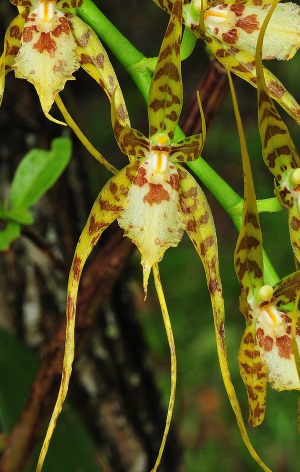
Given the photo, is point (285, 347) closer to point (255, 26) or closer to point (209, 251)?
point (209, 251)

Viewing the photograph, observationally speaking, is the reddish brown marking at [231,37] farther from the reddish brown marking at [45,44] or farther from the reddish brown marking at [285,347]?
the reddish brown marking at [285,347]

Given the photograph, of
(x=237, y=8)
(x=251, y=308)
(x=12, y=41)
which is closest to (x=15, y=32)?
(x=12, y=41)

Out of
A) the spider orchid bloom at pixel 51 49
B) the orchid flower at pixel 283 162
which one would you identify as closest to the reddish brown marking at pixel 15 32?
the spider orchid bloom at pixel 51 49

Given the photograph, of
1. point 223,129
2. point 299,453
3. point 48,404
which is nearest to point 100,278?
point 48,404

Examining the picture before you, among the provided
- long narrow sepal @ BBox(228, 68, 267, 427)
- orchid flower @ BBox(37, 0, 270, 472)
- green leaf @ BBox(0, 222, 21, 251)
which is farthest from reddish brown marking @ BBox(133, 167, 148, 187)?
green leaf @ BBox(0, 222, 21, 251)

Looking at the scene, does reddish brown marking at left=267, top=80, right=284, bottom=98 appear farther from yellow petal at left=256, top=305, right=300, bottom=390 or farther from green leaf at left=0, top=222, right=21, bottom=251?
green leaf at left=0, top=222, right=21, bottom=251

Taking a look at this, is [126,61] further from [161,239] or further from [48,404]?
[48,404]
